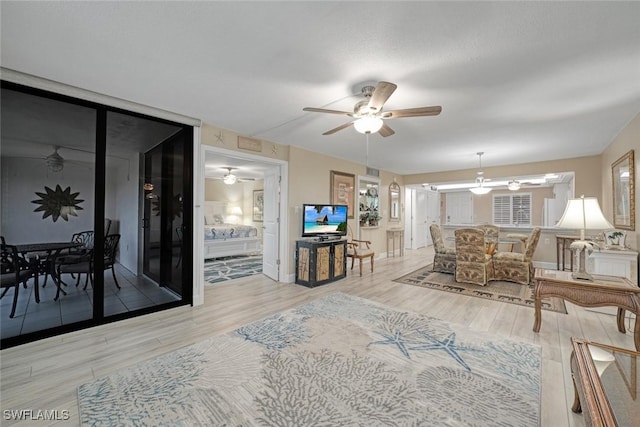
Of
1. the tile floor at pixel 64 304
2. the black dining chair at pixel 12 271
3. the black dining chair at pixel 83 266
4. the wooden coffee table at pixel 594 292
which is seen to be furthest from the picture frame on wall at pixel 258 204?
the wooden coffee table at pixel 594 292

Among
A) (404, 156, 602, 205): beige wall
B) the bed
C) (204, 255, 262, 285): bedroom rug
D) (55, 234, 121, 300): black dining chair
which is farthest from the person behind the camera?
the bed

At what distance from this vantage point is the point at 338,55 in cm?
203

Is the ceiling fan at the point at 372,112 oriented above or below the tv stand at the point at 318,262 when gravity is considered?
above

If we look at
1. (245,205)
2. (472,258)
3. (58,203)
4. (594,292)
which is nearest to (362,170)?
(472,258)

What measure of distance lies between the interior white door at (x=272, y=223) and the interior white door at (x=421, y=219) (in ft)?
20.1

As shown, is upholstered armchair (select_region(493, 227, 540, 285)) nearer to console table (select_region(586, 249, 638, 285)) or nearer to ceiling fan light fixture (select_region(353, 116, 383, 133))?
console table (select_region(586, 249, 638, 285))

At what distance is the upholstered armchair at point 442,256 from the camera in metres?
5.44

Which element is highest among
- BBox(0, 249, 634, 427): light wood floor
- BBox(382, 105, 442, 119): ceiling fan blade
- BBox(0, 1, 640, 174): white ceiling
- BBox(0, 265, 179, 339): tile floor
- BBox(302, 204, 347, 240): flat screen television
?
BBox(0, 1, 640, 174): white ceiling

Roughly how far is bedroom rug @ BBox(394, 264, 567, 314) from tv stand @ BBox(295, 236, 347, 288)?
47.4 inches

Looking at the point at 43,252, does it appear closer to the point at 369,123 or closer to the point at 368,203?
the point at 369,123

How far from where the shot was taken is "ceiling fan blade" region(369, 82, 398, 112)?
6.67 feet

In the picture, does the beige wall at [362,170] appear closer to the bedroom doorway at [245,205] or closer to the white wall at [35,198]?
the bedroom doorway at [245,205]

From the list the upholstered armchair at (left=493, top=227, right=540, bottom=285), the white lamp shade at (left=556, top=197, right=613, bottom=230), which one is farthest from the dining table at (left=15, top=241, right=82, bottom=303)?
the upholstered armchair at (left=493, top=227, right=540, bottom=285)

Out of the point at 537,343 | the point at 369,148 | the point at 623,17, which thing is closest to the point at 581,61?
the point at 623,17
